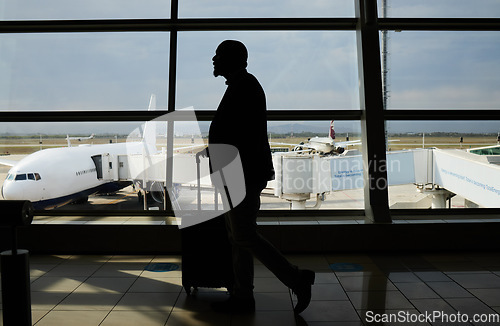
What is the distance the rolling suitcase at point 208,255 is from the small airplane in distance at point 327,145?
5.29ft

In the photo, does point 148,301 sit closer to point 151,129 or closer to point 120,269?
point 120,269

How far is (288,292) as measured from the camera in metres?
2.75

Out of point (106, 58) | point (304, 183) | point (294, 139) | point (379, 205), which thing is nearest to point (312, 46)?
point (294, 139)

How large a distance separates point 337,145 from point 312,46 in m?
0.91

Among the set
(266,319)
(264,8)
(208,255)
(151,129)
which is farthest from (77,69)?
(266,319)

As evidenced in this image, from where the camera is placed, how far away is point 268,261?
235cm

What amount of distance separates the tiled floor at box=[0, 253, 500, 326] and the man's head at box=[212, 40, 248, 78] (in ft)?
4.25

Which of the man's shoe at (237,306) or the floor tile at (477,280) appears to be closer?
the man's shoe at (237,306)

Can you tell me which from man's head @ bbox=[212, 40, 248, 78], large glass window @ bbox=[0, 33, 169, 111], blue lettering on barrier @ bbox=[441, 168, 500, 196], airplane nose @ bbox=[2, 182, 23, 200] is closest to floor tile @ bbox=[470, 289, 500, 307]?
blue lettering on barrier @ bbox=[441, 168, 500, 196]

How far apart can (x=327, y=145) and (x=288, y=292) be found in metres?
1.63

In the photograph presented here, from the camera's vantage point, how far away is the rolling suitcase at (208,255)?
2.61 meters

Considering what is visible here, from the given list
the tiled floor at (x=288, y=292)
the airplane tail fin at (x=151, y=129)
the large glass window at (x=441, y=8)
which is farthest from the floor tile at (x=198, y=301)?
the large glass window at (x=441, y=8)

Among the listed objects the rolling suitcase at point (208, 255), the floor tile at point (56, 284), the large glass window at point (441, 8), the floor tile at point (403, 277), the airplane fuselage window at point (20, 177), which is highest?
the large glass window at point (441, 8)

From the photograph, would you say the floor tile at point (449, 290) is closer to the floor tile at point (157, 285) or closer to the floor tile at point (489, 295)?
the floor tile at point (489, 295)
